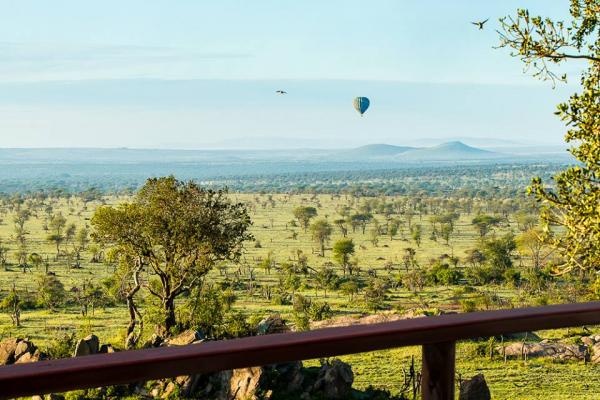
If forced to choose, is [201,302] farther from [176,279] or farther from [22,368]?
[22,368]

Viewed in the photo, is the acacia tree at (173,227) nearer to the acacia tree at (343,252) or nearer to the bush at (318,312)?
the bush at (318,312)

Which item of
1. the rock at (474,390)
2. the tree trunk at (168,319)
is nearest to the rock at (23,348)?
the tree trunk at (168,319)

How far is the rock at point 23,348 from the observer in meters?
14.1

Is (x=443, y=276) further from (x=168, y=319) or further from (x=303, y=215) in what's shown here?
(x=303, y=215)

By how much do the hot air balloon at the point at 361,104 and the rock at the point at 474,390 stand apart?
129 ft

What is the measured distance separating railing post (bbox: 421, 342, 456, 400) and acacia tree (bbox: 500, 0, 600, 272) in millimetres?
5455

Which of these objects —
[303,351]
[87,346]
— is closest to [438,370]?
[303,351]

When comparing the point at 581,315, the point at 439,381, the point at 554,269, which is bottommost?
the point at 554,269

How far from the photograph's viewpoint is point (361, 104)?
42.1m

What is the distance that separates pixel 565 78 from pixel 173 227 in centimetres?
1475

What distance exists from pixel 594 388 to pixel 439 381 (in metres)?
1.13

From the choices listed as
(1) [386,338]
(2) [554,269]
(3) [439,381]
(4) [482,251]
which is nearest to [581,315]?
(3) [439,381]

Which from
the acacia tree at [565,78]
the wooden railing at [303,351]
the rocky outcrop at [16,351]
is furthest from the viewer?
the rocky outcrop at [16,351]

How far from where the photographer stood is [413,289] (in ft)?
119
